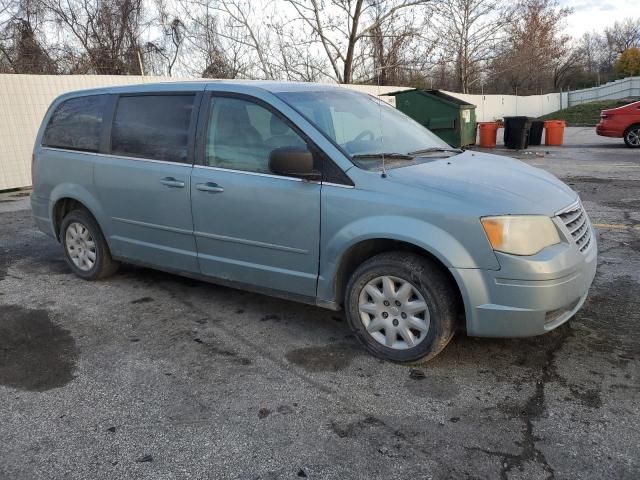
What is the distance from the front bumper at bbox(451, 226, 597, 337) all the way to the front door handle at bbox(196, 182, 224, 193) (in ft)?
5.95

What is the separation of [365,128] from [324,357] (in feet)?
5.61

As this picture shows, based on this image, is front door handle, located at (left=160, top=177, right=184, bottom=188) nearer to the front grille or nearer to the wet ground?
the wet ground

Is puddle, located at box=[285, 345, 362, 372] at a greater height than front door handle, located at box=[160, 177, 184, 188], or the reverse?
front door handle, located at box=[160, 177, 184, 188]

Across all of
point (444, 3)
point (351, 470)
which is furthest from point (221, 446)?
point (444, 3)

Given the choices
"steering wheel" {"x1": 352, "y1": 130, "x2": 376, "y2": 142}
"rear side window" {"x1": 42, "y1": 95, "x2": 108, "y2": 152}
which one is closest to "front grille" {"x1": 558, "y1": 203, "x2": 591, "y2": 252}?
"steering wheel" {"x1": 352, "y1": 130, "x2": 376, "y2": 142}

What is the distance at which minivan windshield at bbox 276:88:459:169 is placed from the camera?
371 cm

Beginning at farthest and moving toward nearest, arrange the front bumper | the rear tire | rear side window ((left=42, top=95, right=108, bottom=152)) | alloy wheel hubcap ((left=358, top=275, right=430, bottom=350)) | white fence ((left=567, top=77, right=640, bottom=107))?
white fence ((left=567, top=77, right=640, bottom=107)), the rear tire, rear side window ((left=42, top=95, right=108, bottom=152)), alloy wheel hubcap ((left=358, top=275, right=430, bottom=350)), the front bumper

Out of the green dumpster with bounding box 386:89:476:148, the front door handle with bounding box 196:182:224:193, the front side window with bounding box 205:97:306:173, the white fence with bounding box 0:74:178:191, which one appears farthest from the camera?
the green dumpster with bounding box 386:89:476:148

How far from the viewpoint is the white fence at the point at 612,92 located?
42156 millimetres

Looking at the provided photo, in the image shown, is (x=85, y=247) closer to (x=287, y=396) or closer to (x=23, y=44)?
(x=287, y=396)

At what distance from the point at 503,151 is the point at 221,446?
16.5 meters

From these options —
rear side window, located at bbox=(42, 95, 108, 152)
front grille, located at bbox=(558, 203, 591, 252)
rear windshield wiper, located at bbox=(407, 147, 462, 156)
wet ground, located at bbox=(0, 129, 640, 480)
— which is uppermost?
rear side window, located at bbox=(42, 95, 108, 152)

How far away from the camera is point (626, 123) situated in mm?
16031

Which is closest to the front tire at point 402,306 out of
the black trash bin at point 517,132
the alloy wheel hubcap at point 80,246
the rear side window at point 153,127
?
the rear side window at point 153,127
